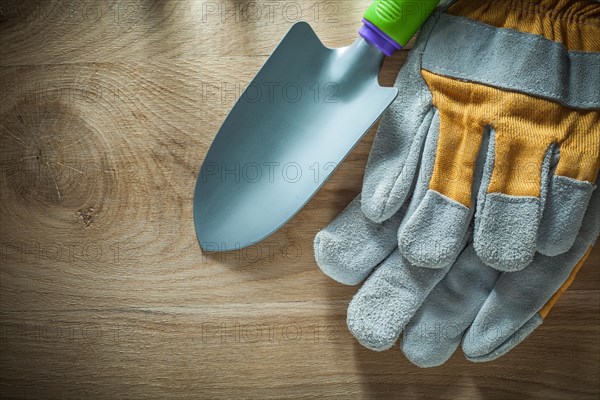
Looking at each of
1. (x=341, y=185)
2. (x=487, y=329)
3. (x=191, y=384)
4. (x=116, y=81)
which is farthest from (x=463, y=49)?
(x=191, y=384)

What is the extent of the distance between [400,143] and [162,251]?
39cm

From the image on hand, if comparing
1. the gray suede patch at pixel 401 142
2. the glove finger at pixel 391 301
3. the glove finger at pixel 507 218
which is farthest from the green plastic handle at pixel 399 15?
the glove finger at pixel 391 301

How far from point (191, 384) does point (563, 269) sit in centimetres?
57

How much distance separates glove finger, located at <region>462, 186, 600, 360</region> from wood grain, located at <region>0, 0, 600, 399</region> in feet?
0.26

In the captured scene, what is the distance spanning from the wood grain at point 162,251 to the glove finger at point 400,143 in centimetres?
5

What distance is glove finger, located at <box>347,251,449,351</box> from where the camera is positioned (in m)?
0.74

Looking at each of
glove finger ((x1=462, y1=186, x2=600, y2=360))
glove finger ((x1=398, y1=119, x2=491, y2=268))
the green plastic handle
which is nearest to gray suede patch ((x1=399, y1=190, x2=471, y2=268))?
glove finger ((x1=398, y1=119, x2=491, y2=268))

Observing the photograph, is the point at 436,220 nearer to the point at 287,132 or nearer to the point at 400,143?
the point at 400,143

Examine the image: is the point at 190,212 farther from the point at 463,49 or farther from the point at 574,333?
the point at 574,333

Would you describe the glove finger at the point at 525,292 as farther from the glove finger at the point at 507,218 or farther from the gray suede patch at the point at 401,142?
the gray suede patch at the point at 401,142

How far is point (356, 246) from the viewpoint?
750 millimetres

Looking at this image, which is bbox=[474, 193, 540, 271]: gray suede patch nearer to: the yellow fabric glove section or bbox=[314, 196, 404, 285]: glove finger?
the yellow fabric glove section

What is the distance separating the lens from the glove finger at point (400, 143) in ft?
2.34

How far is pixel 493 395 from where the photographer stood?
2.64 feet
